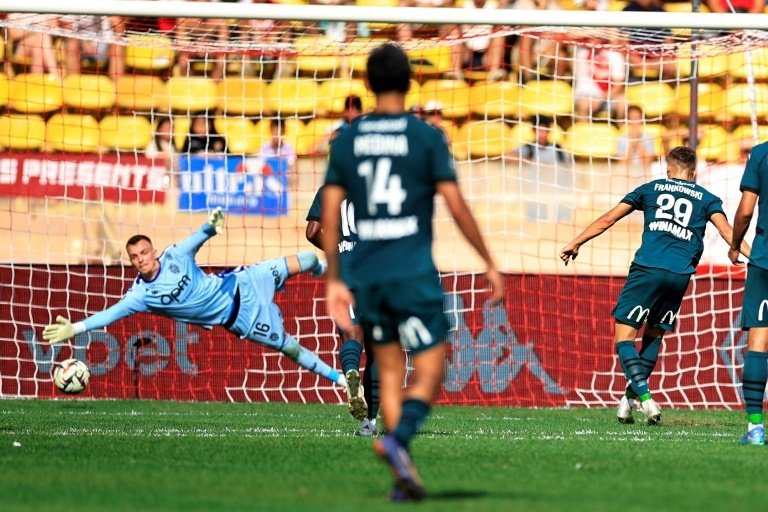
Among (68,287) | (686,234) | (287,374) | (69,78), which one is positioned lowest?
(287,374)

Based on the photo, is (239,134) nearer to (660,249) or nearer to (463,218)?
(660,249)

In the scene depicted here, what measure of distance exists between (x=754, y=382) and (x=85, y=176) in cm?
876

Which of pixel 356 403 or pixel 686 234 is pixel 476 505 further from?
pixel 686 234

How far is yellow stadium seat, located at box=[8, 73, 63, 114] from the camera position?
1548 centimetres

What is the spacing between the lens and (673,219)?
33.1 feet

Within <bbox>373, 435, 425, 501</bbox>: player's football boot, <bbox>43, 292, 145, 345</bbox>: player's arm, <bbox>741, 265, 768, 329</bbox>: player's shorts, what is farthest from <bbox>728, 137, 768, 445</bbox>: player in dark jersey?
<bbox>43, 292, 145, 345</bbox>: player's arm

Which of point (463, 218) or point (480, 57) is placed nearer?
point (463, 218)

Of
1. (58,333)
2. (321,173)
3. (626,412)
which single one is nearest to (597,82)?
(321,173)

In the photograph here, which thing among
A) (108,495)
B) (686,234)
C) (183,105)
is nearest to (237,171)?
(183,105)

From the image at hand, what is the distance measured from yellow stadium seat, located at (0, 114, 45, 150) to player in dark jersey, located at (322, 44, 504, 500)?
10394mm

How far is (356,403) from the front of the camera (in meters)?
8.55

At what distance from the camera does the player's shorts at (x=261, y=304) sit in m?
11.9

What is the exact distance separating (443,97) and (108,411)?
6.43 meters

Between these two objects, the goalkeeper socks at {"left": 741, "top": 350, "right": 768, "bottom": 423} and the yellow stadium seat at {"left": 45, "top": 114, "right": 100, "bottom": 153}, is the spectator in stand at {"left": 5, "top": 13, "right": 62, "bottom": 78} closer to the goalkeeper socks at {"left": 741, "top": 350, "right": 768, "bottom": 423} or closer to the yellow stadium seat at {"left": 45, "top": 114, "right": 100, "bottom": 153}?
the yellow stadium seat at {"left": 45, "top": 114, "right": 100, "bottom": 153}
